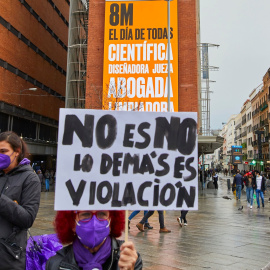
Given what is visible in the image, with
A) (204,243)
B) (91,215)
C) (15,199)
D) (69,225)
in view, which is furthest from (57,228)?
(204,243)

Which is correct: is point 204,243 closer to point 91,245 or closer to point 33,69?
point 91,245

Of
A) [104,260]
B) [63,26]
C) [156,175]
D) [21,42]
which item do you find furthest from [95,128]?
[63,26]

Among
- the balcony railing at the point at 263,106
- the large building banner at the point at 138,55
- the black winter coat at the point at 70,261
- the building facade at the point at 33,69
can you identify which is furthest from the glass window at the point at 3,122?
the balcony railing at the point at 263,106

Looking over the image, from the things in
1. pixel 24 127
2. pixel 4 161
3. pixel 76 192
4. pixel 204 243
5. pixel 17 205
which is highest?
pixel 24 127

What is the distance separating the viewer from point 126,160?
7.87 ft

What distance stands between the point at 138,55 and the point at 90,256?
883 inches

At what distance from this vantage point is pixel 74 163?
2.27m

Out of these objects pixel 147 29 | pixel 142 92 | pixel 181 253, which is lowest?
pixel 181 253

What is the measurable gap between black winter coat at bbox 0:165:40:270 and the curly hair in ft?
1.40

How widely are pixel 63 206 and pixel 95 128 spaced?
581 millimetres

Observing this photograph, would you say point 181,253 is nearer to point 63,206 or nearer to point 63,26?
point 63,206

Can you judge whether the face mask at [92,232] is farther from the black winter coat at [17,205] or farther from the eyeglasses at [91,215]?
the black winter coat at [17,205]

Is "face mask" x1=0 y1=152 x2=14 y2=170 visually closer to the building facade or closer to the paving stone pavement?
the paving stone pavement

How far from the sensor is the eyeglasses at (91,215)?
217 cm
